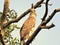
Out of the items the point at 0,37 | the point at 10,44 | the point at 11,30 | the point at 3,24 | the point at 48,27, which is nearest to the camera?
the point at 48,27

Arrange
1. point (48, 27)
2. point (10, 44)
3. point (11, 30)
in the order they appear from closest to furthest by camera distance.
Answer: point (48, 27) → point (11, 30) → point (10, 44)

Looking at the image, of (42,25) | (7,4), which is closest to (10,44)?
(7,4)

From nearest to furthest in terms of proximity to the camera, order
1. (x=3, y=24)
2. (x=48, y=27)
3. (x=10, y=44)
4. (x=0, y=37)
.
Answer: (x=48, y=27) → (x=0, y=37) → (x=3, y=24) → (x=10, y=44)

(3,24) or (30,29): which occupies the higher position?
(3,24)

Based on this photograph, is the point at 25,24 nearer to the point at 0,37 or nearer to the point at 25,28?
the point at 25,28

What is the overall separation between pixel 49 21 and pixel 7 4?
8.00 feet

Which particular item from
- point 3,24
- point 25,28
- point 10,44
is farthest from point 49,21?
point 10,44

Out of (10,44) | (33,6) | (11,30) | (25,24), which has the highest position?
(33,6)

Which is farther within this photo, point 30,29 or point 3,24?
point 30,29

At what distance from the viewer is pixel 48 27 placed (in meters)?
6.62

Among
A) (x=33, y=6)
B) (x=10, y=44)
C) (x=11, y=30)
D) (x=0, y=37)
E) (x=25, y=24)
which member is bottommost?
(x=10, y=44)

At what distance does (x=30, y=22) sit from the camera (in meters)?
11.0

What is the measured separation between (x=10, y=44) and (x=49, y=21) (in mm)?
6449

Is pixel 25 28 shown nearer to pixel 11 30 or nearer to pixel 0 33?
pixel 11 30
